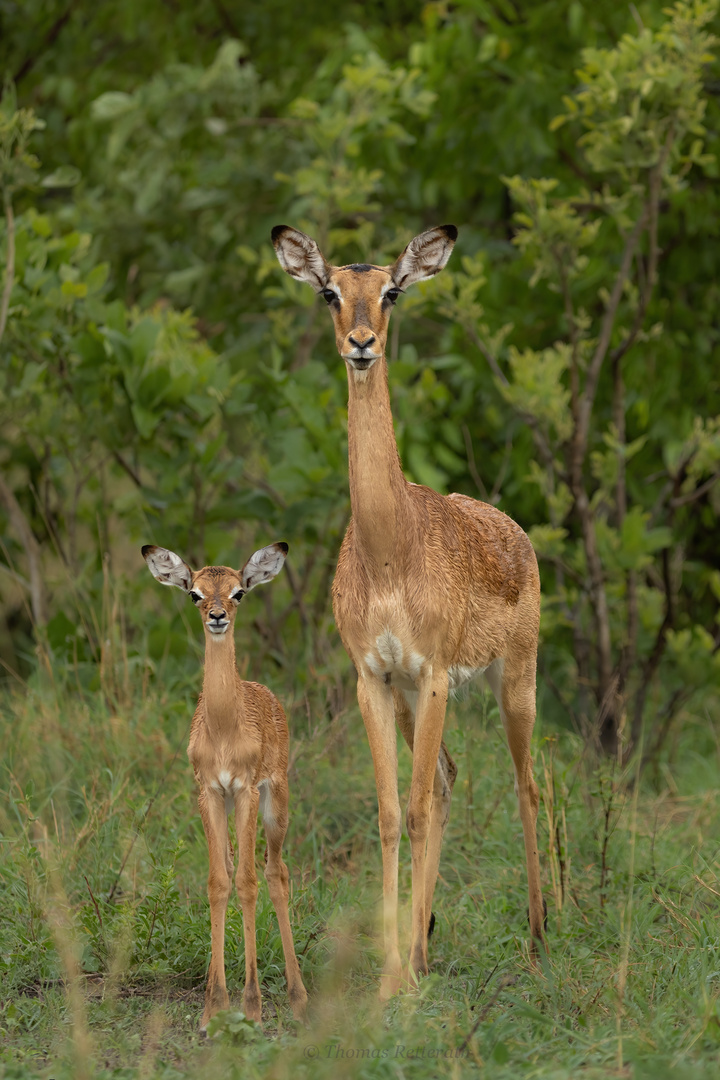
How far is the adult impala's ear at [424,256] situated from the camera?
5.09m

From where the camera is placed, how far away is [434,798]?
5816mm

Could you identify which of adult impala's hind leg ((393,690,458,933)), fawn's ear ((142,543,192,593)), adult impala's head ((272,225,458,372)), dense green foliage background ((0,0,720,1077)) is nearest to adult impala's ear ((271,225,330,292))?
adult impala's head ((272,225,458,372))

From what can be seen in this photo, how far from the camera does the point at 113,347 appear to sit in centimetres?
816

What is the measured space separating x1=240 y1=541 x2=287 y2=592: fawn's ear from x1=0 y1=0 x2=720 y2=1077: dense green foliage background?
1591 mm

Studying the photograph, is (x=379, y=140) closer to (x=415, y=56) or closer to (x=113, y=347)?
(x=415, y=56)

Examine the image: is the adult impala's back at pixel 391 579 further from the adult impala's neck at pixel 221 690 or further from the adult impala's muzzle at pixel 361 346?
the adult impala's neck at pixel 221 690

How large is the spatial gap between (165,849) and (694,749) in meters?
5.53

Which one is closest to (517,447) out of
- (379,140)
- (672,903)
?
(379,140)

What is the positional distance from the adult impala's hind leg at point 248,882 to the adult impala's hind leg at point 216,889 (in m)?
0.06

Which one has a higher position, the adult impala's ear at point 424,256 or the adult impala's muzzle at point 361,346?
the adult impala's ear at point 424,256

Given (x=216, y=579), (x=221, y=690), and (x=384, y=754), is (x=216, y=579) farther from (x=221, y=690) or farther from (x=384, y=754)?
(x=384, y=754)

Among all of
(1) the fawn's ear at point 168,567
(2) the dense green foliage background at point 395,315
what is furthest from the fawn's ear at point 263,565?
(2) the dense green foliage background at point 395,315

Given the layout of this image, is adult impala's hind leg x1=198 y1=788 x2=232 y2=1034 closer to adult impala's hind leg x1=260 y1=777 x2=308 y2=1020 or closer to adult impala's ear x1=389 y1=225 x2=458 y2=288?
adult impala's hind leg x1=260 y1=777 x2=308 y2=1020

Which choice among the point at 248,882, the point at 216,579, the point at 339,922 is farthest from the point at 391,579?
the point at 339,922
